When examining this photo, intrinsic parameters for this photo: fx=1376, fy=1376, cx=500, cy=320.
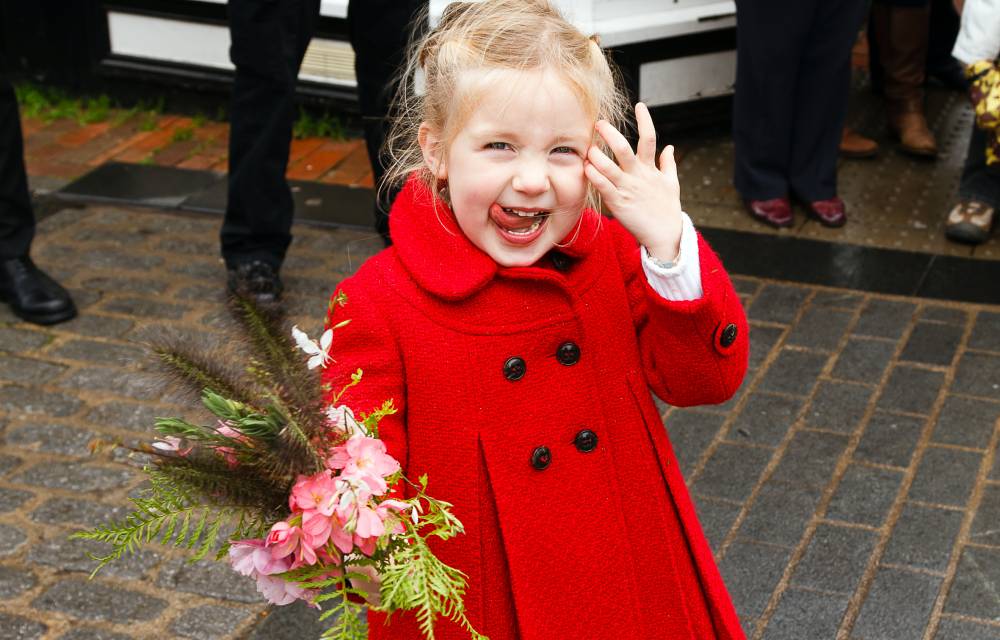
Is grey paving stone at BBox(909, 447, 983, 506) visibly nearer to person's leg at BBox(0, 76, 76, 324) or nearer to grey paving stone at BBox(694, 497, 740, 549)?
grey paving stone at BBox(694, 497, 740, 549)

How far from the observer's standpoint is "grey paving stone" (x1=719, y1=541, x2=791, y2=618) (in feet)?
10.6

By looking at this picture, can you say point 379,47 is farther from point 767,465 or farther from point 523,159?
point 523,159

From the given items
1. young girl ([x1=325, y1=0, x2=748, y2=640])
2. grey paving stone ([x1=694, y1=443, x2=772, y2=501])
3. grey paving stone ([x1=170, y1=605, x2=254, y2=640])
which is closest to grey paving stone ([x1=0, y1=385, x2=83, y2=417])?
grey paving stone ([x1=170, y1=605, x2=254, y2=640])

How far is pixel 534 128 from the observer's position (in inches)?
79.8

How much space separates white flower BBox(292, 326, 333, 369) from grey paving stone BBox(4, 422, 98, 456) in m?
2.24

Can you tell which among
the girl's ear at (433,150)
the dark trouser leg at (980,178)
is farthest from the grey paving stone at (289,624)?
the dark trouser leg at (980,178)

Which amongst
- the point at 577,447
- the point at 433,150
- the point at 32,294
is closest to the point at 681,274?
the point at 577,447

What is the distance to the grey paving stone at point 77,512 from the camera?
11.9 ft

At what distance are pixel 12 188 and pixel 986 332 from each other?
3.36 m

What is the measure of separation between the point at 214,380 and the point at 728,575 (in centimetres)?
190

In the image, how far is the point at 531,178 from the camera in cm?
201

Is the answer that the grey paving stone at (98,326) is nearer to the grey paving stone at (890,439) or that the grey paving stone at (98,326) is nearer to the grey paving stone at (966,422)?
the grey paving stone at (890,439)

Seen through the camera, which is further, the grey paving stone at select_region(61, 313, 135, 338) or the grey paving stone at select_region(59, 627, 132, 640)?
the grey paving stone at select_region(61, 313, 135, 338)

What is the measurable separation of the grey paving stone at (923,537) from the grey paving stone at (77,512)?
1985mm
